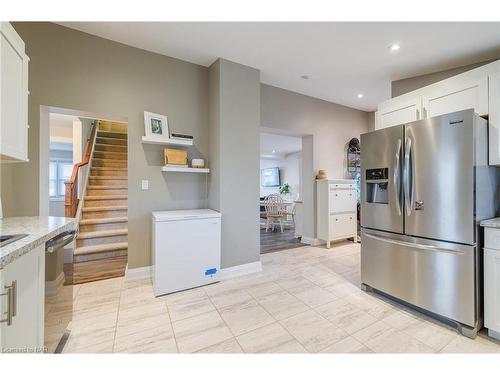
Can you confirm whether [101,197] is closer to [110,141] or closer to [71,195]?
[71,195]

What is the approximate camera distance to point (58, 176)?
695cm

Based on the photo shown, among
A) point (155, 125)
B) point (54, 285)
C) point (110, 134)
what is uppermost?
point (110, 134)

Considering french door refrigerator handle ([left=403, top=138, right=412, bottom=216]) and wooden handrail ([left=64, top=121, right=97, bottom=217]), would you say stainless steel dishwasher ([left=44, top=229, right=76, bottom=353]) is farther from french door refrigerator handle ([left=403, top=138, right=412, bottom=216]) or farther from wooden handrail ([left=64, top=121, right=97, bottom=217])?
Result: french door refrigerator handle ([left=403, top=138, right=412, bottom=216])

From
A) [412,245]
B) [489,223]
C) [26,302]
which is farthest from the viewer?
[412,245]

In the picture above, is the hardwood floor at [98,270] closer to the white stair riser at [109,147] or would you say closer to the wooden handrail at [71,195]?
the wooden handrail at [71,195]

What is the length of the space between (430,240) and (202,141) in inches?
109

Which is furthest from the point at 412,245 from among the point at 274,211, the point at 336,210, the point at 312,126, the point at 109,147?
the point at 109,147

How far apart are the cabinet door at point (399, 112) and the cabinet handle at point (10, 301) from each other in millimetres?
3549

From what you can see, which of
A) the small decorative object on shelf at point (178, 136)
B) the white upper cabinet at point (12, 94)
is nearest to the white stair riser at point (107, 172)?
the small decorative object on shelf at point (178, 136)

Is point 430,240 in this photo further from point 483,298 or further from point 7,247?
point 7,247

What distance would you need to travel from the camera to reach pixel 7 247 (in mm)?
1013

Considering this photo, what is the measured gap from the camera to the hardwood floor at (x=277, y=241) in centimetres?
427

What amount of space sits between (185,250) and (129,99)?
1.93 metres

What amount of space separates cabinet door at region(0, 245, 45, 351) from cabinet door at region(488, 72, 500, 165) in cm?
329
